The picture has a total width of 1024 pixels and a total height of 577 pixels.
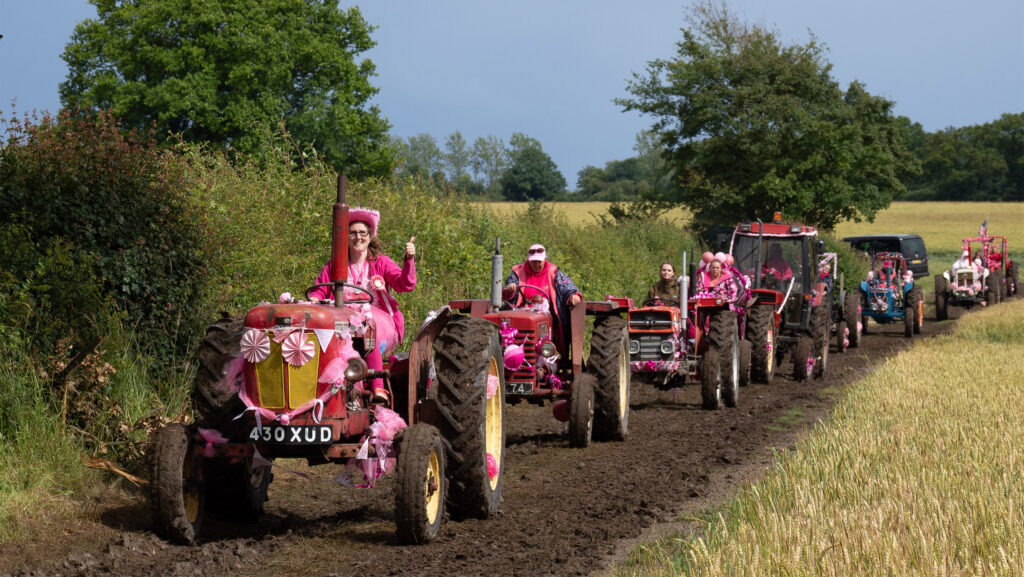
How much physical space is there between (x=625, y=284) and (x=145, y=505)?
1596 centimetres

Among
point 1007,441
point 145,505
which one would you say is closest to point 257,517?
point 145,505

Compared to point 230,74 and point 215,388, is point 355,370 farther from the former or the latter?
point 230,74

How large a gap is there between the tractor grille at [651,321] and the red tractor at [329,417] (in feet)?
17.9

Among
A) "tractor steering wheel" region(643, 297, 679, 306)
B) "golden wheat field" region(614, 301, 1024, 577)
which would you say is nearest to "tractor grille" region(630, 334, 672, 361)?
"tractor steering wheel" region(643, 297, 679, 306)

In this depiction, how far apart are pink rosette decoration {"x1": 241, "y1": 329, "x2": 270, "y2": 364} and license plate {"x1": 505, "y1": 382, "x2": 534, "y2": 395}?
3827 millimetres

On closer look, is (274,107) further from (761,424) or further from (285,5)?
(761,424)

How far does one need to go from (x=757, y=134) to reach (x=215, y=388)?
29710 mm

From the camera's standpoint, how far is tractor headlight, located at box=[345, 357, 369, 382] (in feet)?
19.2

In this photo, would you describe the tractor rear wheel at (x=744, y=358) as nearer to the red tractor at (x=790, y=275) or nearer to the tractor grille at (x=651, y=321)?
the red tractor at (x=790, y=275)

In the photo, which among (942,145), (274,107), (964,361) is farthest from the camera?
(942,145)

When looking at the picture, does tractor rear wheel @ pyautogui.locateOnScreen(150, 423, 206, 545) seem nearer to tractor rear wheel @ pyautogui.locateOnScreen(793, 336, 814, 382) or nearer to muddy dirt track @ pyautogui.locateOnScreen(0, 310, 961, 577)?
muddy dirt track @ pyautogui.locateOnScreen(0, 310, 961, 577)

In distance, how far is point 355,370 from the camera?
19.3 feet

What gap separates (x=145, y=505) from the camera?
6.76 meters

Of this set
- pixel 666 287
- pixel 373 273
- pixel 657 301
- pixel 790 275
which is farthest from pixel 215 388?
pixel 790 275
